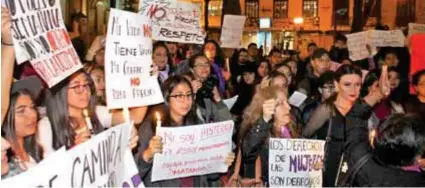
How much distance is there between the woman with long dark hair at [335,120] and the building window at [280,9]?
120 feet

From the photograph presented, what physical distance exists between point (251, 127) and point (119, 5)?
28.0 ft

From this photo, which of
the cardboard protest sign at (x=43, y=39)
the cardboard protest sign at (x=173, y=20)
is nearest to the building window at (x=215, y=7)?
the cardboard protest sign at (x=173, y=20)

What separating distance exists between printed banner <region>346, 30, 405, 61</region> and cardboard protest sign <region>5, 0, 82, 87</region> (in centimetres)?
671

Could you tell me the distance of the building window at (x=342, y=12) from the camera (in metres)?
35.4

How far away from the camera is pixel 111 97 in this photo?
441cm

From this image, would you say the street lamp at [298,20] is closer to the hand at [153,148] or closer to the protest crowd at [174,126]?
the protest crowd at [174,126]

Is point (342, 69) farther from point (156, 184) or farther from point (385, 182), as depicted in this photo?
point (385, 182)

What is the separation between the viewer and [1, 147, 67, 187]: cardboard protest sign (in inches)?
104

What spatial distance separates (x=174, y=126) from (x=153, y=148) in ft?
1.41

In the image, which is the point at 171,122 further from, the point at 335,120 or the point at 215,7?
the point at 215,7

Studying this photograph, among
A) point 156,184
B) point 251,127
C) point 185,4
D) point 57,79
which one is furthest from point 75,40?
point 57,79

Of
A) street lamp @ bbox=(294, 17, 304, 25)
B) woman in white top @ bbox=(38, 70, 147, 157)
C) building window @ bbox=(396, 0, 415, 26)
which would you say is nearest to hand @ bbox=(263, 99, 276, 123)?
woman in white top @ bbox=(38, 70, 147, 157)

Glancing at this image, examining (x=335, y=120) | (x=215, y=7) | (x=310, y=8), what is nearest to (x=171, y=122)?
(x=335, y=120)

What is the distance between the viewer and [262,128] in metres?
5.65
